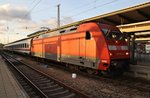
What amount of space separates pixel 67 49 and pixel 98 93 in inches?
286

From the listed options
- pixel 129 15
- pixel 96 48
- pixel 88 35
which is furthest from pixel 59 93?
pixel 129 15

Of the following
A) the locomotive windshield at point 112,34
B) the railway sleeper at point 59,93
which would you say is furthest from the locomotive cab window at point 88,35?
the railway sleeper at point 59,93

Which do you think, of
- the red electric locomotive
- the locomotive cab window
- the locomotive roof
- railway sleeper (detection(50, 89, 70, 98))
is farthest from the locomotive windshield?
railway sleeper (detection(50, 89, 70, 98))

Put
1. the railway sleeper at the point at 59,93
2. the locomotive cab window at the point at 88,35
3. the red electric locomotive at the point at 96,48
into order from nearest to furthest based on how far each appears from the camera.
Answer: the railway sleeper at the point at 59,93 < the red electric locomotive at the point at 96,48 < the locomotive cab window at the point at 88,35

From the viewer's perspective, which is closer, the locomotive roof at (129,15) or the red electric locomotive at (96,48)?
the red electric locomotive at (96,48)

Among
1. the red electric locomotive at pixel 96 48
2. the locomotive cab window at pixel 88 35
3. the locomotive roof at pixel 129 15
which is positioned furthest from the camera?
the locomotive roof at pixel 129 15

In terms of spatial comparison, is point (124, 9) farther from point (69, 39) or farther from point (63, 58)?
point (63, 58)

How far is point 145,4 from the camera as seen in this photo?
13086mm

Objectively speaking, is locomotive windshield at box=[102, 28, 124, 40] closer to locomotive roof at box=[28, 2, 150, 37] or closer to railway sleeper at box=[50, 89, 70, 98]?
locomotive roof at box=[28, 2, 150, 37]

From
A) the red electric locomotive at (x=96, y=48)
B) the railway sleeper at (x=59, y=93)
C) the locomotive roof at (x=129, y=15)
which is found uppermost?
the locomotive roof at (x=129, y=15)

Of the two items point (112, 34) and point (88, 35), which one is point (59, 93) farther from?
point (112, 34)

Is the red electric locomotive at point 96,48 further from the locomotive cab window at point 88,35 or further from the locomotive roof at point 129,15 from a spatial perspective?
the locomotive roof at point 129,15

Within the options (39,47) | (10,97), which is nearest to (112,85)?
(10,97)

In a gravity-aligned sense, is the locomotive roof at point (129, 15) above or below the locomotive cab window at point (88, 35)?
above
